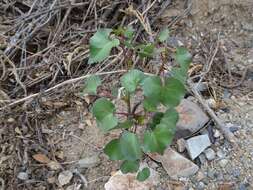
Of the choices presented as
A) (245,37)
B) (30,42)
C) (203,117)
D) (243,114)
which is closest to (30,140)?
(30,42)

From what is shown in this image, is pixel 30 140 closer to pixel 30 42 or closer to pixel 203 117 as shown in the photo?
pixel 30 42

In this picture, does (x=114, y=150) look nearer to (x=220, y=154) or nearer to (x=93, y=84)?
(x=93, y=84)

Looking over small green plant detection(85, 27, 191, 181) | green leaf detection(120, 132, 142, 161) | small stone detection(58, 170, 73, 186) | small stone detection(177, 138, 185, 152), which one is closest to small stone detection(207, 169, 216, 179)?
small stone detection(177, 138, 185, 152)

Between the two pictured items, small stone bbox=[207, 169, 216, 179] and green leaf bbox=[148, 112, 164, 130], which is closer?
green leaf bbox=[148, 112, 164, 130]

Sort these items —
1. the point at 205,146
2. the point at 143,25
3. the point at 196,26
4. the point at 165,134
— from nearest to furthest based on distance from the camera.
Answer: the point at 165,134 < the point at 205,146 < the point at 143,25 < the point at 196,26

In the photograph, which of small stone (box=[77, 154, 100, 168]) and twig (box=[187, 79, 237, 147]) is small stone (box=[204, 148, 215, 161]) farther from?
small stone (box=[77, 154, 100, 168])

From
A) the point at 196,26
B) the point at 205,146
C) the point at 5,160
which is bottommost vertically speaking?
the point at 5,160
